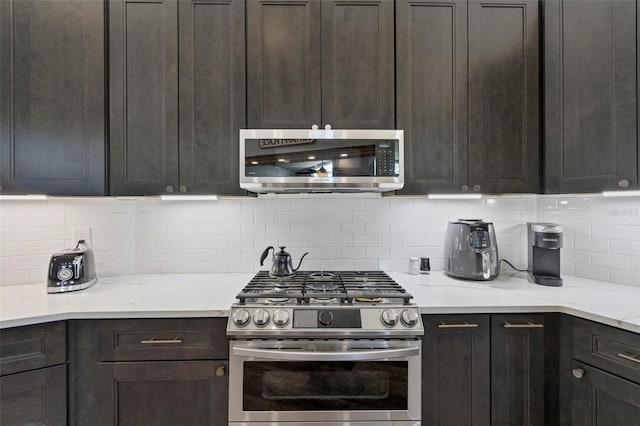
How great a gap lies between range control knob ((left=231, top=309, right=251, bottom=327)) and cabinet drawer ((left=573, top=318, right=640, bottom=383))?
1467 mm

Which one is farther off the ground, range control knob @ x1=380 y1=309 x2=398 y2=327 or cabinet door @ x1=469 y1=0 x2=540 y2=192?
cabinet door @ x1=469 y1=0 x2=540 y2=192

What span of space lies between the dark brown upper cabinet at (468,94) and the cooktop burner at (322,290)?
0.59 m

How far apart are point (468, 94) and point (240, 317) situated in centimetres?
173

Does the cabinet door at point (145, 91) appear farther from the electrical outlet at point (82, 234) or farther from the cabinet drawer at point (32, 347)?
the cabinet drawer at point (32, 347)

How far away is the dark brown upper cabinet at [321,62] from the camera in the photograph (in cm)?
164

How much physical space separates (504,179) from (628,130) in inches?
21.0

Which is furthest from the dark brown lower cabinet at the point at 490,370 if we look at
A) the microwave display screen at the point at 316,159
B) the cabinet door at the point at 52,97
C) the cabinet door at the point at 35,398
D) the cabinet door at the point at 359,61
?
the cabinet door at the point at 52,97

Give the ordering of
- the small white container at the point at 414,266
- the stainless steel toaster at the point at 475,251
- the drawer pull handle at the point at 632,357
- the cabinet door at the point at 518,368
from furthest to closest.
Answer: the small white container at the point at 414,266, the stainless steel toaster at the point at 475,251, the cabinet door at the point at 518,368, the drawer pull handle at the point at 632,357

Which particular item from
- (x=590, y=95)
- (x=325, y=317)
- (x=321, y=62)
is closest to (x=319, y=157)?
(x=321, y=62)

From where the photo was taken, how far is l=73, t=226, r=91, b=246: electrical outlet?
1.82 metres

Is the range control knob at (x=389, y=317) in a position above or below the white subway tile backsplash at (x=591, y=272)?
below

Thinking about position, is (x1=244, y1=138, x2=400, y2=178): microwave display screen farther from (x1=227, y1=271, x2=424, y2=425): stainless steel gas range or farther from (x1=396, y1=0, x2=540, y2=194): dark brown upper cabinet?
(x1=227, y1=271, x2=424, y2=425): stainless steel gas range

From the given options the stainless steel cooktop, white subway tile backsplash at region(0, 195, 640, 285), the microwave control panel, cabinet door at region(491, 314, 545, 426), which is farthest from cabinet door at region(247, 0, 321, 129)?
cabinet door at region(491, 314, 545, 426)

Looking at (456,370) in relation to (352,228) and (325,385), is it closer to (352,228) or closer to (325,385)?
(325,385)
